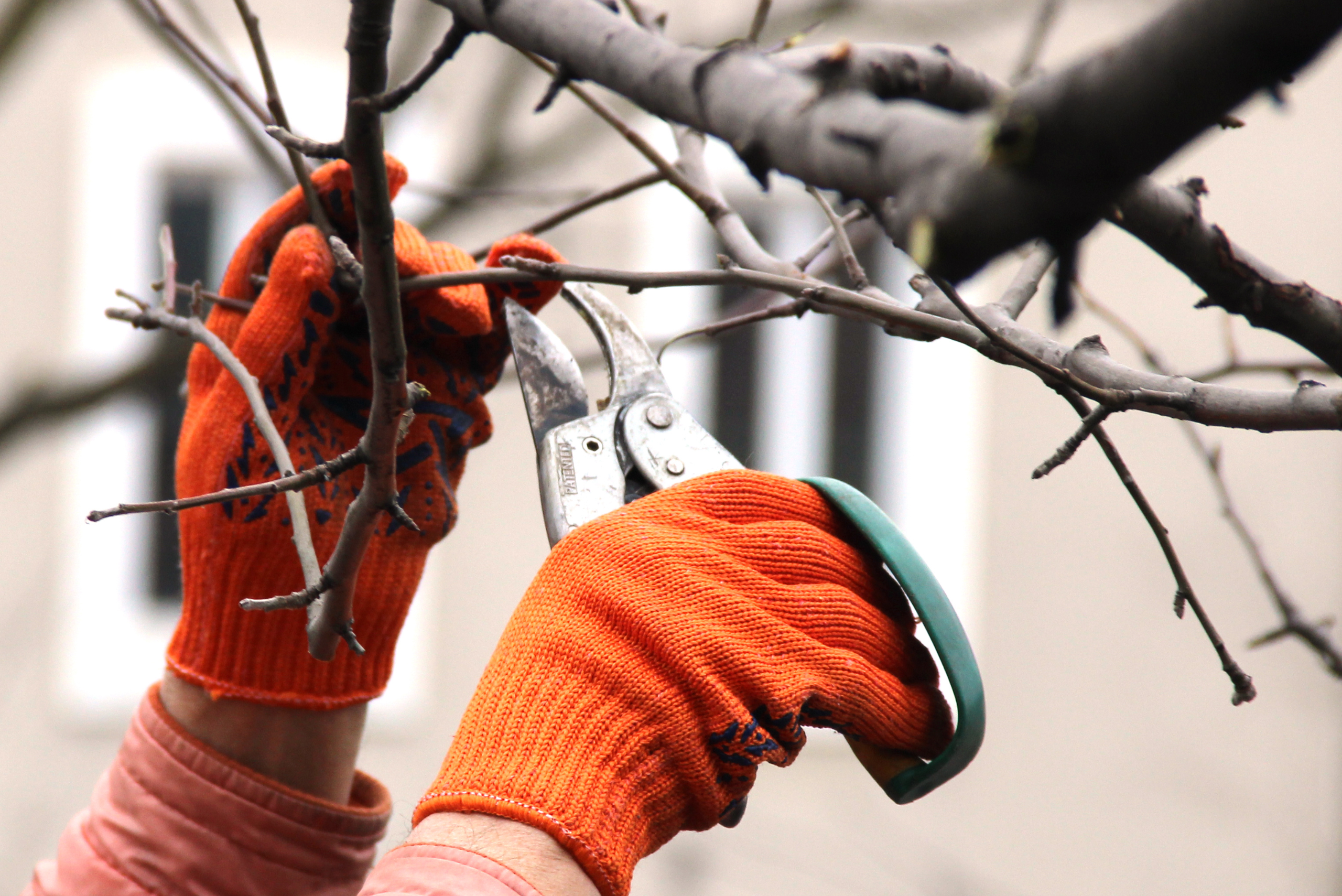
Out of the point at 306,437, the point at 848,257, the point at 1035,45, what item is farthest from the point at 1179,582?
the point at 306,437


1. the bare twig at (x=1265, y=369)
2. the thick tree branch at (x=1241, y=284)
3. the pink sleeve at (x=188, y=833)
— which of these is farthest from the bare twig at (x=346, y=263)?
the bare twig at (x=1265, y=369)

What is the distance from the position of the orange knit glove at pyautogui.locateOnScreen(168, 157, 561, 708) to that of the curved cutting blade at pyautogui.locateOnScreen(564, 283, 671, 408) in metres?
0.05

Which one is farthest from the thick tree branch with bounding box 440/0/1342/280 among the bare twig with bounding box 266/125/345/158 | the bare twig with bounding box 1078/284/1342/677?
the bare twig with bounding box 1078/284/1342/677

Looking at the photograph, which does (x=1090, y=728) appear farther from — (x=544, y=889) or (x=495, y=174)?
(x=544, y=889)


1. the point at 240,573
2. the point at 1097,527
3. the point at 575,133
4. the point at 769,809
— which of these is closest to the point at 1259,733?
the point at 1097,527

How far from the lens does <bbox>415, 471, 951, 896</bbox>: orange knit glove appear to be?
3.26 ft

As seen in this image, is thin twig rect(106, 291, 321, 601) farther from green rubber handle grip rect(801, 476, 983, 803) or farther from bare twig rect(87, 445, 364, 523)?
green rubber handle grip rect(801, 476, 983, 803)

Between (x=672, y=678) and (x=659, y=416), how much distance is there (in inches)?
13.6

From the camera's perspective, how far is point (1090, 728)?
4.75 meters

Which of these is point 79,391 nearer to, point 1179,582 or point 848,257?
point 848,257

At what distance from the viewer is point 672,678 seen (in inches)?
41.3

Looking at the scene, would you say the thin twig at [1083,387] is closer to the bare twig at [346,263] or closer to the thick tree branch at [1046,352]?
the thick tree branch at [1046,352]

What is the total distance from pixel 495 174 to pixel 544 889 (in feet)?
6.96

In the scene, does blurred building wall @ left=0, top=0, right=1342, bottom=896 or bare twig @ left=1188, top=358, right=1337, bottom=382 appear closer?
bare twig @ left=1188, top=358, right=1337, bottom=382
